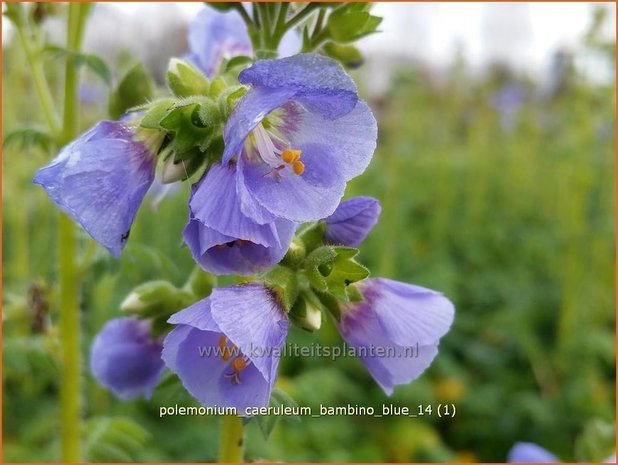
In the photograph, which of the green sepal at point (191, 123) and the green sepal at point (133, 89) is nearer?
the green sepal at point (191, 123)

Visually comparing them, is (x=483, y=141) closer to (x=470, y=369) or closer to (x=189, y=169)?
(x=470, y=369)

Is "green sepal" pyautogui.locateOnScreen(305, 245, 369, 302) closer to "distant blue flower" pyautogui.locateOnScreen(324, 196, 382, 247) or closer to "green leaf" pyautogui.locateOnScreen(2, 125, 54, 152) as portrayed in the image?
"distant blue flower" pyautogui.locateOnScreen(324, 196, 382, 247)

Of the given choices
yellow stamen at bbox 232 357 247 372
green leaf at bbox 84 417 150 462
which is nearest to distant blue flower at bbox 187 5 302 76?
yellow stamen at bbox 232 357 247 372

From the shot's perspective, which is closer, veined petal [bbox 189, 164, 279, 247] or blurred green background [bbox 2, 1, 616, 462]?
veined petal [bbox 189, 164, 279, 247]

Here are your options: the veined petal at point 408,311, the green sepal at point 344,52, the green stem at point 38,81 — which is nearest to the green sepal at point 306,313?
the veined petal at point 408,311

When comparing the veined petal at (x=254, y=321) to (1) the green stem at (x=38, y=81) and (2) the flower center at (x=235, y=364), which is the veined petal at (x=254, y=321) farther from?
(1) the green stem at (x=38, y=81)
